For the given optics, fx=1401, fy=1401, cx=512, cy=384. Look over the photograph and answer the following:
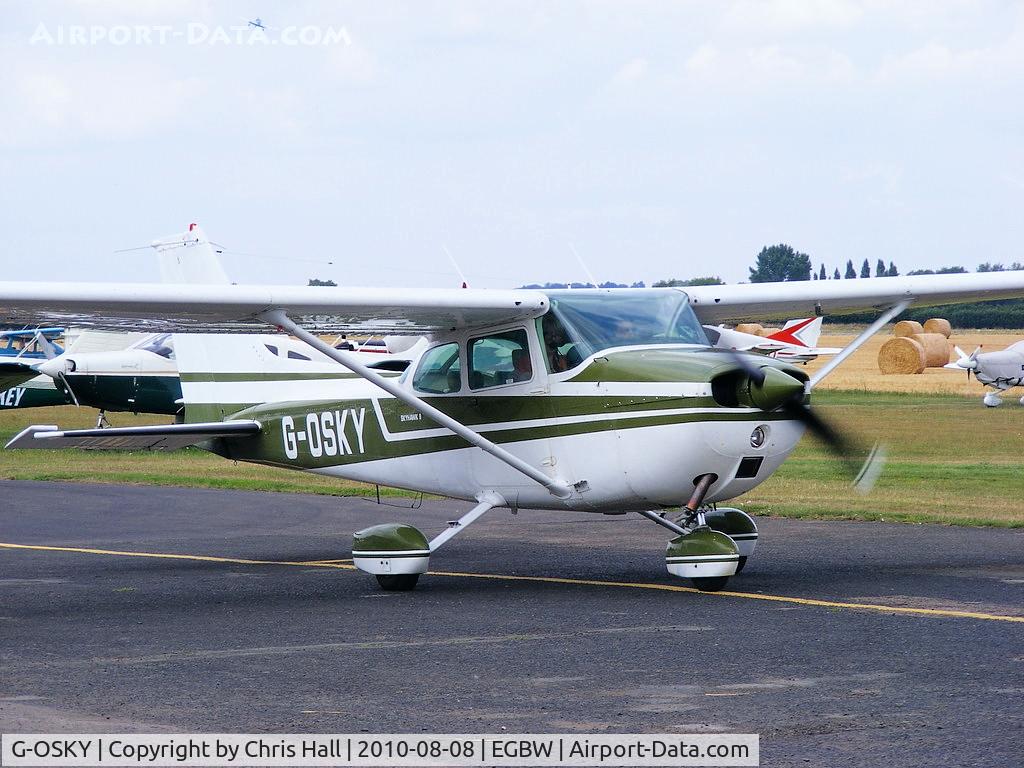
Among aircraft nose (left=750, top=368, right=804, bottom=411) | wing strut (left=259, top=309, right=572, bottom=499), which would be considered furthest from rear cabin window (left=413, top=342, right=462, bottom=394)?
aircraft nose (left=750, top=368, right=804, bottom=411)

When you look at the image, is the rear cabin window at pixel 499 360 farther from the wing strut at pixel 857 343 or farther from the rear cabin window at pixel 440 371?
the wing strut at pixel 857 343

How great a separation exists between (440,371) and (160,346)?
61.4ft

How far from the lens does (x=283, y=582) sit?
38.2 feet

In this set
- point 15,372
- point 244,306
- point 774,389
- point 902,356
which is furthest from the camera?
point 902,356

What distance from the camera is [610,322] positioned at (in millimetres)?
10703

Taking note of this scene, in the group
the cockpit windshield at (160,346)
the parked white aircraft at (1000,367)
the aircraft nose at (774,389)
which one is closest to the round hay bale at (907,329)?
the parked white aircraft at (1000,367)

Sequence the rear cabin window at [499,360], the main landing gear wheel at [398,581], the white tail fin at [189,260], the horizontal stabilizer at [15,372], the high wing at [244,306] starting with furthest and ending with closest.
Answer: the horizontal stabilizer at [15,372] → the white tail fin at [189,260] → the rear cabin window at [499,360] → the main landing gear wheel at [398,581] → the high wing at [244,306]

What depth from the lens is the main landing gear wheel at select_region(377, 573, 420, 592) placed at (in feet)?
36.0

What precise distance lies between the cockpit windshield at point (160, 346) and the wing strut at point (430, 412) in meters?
18.8

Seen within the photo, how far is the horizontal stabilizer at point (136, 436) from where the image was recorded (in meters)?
12.9

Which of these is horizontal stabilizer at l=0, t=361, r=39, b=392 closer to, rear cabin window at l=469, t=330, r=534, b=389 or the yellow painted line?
the yellow painted line

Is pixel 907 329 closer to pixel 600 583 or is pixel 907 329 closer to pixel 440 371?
pixel 440 371

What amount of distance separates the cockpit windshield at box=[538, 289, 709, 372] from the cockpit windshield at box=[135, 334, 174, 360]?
19406mm
